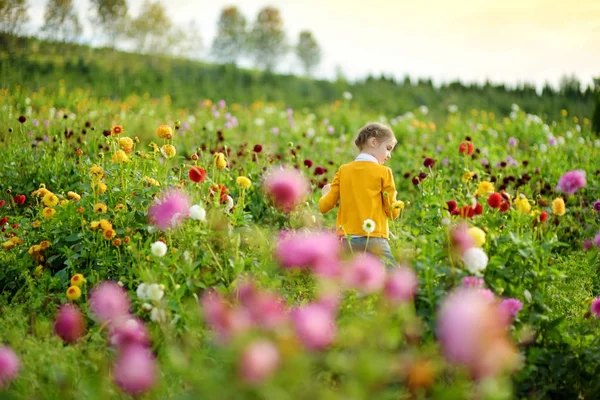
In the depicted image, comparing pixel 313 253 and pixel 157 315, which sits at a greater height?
pixel 313 253

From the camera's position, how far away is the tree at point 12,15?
1003cm

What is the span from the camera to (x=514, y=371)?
7.79 ft

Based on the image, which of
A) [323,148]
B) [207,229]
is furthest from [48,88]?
[207,229]

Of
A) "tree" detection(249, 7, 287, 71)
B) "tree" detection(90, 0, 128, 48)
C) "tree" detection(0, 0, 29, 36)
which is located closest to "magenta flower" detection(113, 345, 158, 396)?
"tree" detection(0, 0, 29, 36)

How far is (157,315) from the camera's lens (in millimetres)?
2529

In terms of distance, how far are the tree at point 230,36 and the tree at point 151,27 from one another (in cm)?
947

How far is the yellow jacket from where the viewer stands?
11.9ft

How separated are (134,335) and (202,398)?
43cm

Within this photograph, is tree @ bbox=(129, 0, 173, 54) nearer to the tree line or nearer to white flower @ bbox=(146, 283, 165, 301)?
the tree line

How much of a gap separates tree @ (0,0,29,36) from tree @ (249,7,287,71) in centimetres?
1964

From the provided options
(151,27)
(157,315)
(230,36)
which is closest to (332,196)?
(157,315)

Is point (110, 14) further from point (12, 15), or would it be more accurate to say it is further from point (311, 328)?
point (311, 328)

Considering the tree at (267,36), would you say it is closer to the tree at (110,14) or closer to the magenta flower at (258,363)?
the tree at (110,14)

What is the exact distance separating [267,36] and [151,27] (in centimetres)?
1107
